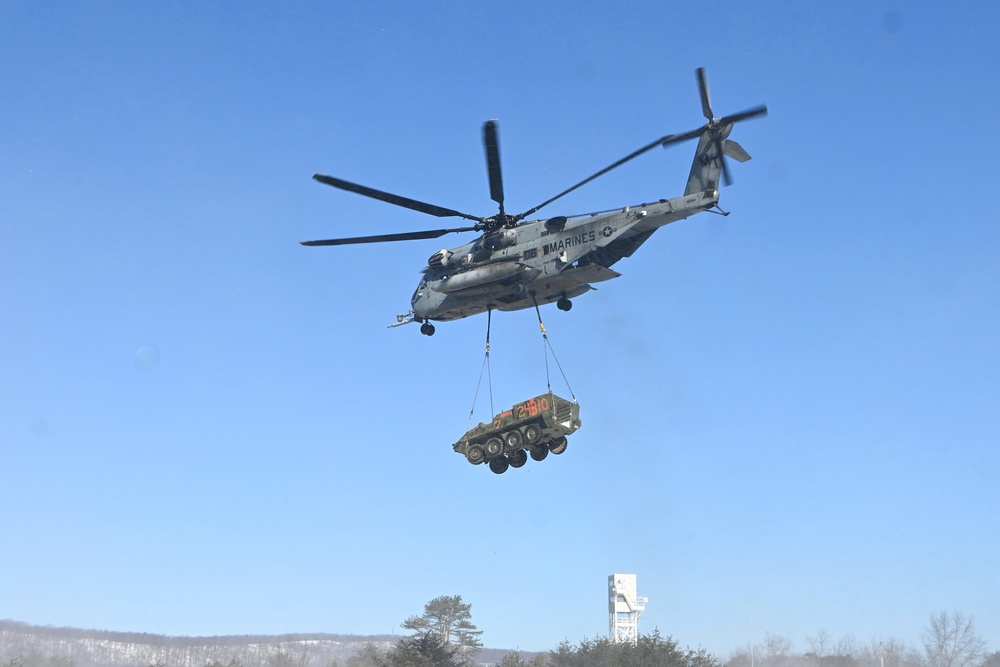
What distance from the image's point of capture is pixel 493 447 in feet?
131

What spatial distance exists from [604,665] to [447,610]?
3012 cm

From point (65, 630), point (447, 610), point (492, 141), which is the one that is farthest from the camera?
point (65, 630)

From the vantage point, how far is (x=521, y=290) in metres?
38.5

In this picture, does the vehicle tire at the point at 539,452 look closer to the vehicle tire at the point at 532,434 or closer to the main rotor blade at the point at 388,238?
the vehicle tire at the point at 532,434

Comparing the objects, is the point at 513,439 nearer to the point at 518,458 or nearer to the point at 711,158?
the point at 518,458

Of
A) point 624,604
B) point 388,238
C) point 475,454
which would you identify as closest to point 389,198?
point 388,238

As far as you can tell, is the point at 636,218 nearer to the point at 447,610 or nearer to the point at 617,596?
the point at 447,610

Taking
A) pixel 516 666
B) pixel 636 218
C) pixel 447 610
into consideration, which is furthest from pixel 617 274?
pixel 447 610

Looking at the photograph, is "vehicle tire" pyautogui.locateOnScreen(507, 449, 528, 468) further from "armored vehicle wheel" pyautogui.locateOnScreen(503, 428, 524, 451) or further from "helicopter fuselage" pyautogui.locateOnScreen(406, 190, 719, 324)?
"helicopter fuselage" pyautogui.locateOnScreen(406, 190, 719, 324)

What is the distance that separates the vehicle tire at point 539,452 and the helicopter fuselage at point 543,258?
5441 mm

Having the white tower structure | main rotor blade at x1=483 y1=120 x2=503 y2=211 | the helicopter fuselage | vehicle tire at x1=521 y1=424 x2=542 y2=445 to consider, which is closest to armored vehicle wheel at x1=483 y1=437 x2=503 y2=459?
vehicle tire at x1=521 y1=424 x2=542 y2=445

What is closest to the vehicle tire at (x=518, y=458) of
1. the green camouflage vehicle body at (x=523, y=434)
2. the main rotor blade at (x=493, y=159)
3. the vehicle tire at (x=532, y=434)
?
the green camouflage vehicle body at (x=523, y=434)

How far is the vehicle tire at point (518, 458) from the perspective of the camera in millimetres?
39750

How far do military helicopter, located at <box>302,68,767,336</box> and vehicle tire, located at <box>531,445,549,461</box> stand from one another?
541cm
